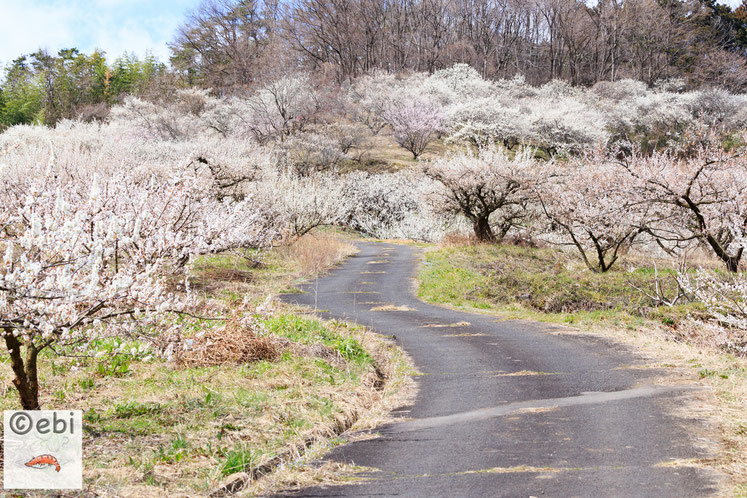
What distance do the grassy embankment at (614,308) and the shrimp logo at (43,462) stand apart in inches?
220

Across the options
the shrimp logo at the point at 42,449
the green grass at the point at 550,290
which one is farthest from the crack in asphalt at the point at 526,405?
the green grass at the point at 550,290

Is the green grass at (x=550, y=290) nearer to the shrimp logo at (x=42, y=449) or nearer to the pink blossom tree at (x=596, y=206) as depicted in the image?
the pink blossom tree at (x=596, y=206)

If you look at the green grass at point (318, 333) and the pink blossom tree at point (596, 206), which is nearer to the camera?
the green grass at point (318, 333)

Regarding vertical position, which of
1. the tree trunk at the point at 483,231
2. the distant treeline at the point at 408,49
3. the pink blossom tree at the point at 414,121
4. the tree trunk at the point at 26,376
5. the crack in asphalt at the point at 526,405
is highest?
the distant treeline at the point at 408,49

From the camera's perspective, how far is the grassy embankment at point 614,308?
672cm

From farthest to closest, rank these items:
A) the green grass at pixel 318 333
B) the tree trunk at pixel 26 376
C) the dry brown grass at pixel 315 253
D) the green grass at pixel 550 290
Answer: the dry brown grass at pixel 315 253 < the green grass at pixel 550 290 < the green grass at pixel 318 333 < the tree trunk at pixel 26 376

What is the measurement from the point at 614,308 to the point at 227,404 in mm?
12210

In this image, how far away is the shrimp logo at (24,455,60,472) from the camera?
493cm

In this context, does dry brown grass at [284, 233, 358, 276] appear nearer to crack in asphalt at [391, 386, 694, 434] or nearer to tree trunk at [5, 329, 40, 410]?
crack in asphalt at [391, 386, 694, 434]

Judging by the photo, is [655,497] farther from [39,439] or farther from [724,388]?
[39,439]

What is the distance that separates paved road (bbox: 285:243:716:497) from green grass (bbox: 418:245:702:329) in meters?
4.13

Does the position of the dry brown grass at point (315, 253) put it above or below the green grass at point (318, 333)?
above

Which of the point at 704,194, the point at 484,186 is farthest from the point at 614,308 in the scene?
the point at 484,186

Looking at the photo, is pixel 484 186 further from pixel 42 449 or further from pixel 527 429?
pixel 42 449
